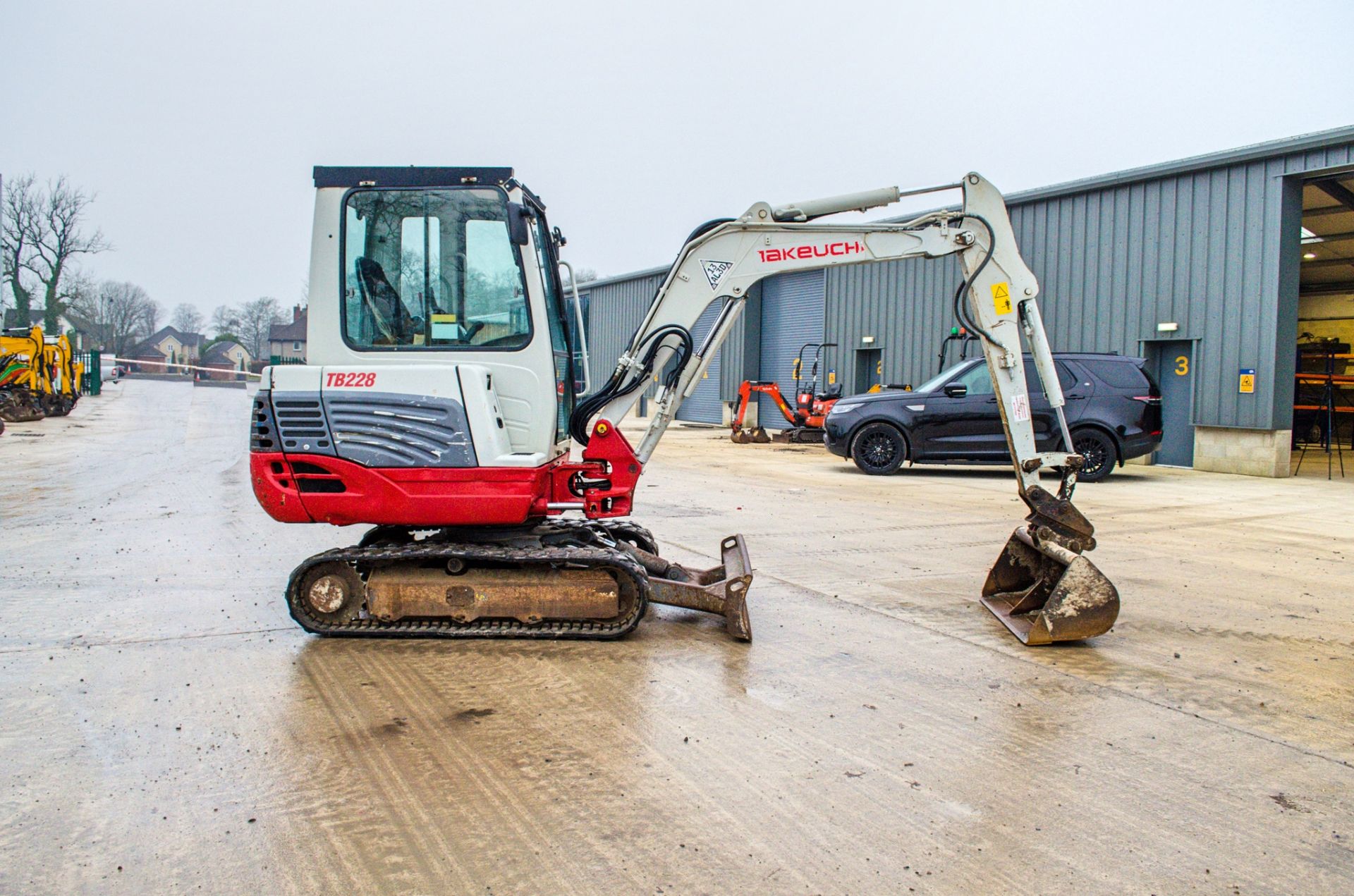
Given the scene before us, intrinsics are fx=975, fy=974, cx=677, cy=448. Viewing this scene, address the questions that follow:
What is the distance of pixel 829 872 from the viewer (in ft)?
9.46

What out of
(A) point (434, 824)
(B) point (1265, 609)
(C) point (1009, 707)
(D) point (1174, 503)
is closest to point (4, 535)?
(A) point (434, 824)

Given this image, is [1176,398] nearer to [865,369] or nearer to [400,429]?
[865,369]

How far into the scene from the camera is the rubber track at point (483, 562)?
5273 millimetres

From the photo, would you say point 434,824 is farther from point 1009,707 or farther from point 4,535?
point 4,535

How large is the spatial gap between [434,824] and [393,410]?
2.65 metres

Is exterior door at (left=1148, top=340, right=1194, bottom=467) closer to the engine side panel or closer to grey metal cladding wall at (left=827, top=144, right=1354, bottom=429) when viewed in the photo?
grey metal cladding wall at (left=827, top=144, right=1354, bottom=429)

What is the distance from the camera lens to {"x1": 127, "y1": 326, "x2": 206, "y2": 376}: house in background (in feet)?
299

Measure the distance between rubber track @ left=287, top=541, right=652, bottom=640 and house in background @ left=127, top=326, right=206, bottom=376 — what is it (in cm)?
8693

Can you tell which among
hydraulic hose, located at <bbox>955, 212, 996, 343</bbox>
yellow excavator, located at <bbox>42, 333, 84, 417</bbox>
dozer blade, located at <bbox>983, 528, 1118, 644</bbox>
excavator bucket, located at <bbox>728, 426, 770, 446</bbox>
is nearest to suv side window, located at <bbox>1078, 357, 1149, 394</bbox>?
dozer blade, located at <bbox>983, 528, 1118, 644</bbox>

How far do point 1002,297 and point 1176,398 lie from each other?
506 inches

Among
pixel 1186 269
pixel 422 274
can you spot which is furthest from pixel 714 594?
pixel 1186 269

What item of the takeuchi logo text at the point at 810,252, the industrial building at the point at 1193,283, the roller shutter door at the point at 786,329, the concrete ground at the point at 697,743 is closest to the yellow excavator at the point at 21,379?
the industrial building at the point at 1193,283

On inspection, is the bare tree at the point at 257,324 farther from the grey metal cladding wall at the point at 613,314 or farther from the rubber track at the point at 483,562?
the rubber track at the point at 483,562

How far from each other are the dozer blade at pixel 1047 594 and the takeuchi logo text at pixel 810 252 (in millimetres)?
2131
